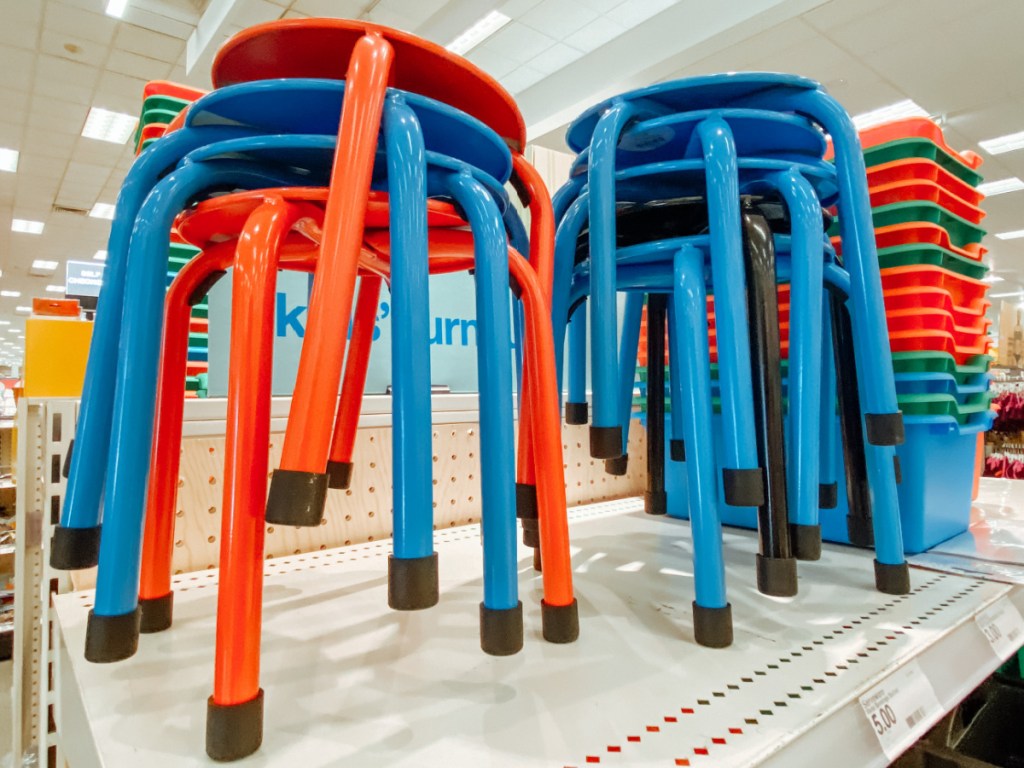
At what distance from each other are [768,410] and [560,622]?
0.89 ft

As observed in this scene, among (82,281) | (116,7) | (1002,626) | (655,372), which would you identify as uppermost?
(116,7)

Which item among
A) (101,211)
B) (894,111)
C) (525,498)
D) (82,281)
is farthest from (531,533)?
(101,211)

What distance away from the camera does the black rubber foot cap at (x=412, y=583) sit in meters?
0.37

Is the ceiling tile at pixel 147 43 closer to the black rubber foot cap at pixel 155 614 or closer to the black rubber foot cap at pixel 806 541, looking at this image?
the black rubber foot cap at pixel 155 614

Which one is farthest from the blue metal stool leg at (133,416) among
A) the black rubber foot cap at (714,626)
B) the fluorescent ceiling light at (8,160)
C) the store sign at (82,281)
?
the fluorescent ceiling light at (8,160)

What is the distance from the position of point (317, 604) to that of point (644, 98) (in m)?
0.63

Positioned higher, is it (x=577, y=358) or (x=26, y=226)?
(x=26, y=226)

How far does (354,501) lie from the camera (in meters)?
0.91

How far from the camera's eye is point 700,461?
54 cm

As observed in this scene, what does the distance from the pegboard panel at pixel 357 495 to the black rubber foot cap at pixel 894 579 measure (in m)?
0.60

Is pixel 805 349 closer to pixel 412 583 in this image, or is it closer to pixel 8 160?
pixel 412 583

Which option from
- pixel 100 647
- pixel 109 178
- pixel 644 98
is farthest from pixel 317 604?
pixel 109 178

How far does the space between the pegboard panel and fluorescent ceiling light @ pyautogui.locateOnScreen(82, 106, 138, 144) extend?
482 cm

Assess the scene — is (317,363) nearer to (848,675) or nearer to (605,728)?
(605,728)
